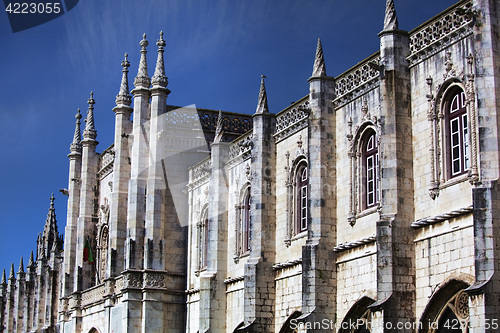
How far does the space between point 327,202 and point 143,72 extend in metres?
15.5

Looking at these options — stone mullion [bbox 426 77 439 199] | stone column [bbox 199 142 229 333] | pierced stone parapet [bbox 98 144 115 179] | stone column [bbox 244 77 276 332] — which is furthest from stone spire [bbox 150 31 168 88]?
stone mullion [bbox 426 77 439 199]

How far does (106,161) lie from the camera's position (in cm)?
4644

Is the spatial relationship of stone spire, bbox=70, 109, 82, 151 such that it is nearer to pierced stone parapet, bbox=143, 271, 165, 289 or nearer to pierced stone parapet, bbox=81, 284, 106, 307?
pierced stone parapet, bbox=81, 284, 106, 307

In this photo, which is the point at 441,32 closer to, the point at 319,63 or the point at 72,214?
the point at 319,63

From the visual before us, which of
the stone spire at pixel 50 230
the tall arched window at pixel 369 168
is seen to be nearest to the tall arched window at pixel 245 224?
the tall arched window at pixel 369 168

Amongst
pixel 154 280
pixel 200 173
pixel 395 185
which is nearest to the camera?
pixel 395 185

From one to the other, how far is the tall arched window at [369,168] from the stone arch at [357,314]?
261 cm

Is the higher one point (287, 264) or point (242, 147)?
point (242, 147)

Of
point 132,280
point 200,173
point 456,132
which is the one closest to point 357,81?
point 456,132

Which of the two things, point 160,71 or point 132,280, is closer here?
point 132,280

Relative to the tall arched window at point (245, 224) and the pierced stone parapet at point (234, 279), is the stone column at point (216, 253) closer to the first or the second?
the pierced stone parapet at point (234, 279)

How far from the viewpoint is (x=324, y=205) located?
1048 inches

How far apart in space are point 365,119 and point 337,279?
15.1ft

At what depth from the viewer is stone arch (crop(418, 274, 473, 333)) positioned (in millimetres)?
20916
